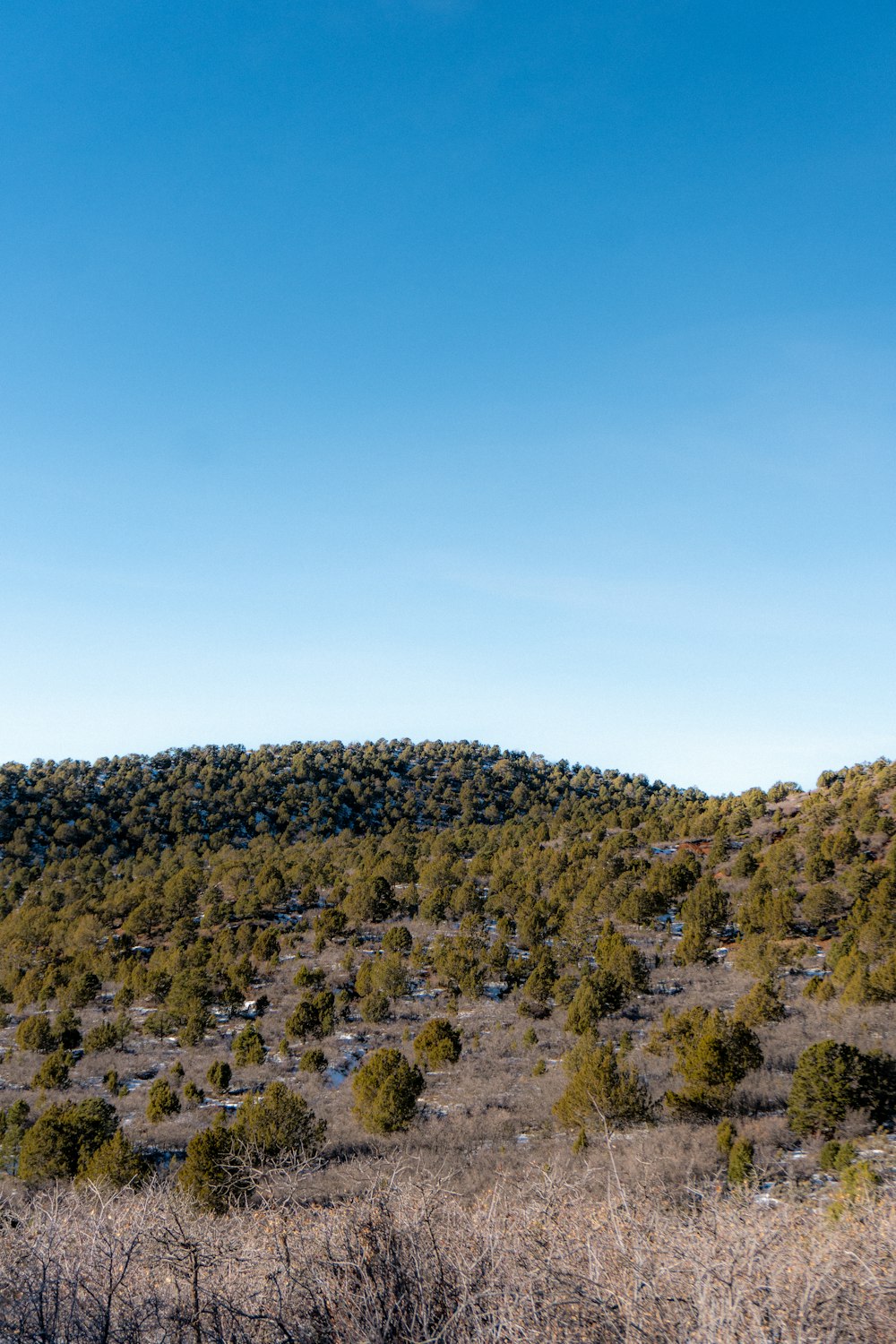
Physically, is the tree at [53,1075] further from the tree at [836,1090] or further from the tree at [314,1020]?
the tree at [836,1090]

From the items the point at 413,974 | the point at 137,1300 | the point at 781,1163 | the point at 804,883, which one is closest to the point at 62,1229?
the point at 137,1300

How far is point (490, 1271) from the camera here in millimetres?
5906

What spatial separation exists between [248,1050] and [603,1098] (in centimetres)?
1524

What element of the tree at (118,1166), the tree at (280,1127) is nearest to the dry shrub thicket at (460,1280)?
the tree at (118,1166)

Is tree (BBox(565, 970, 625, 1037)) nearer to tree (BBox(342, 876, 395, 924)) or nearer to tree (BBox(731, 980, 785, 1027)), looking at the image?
tree (BBox(731, 980, 785, 1027))

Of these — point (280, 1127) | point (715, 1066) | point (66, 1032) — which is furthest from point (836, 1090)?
point (66, 1032)

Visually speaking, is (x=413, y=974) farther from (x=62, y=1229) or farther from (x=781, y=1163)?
(x=62, y=1229)

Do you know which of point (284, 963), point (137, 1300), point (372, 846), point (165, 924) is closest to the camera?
point (137, 1300)

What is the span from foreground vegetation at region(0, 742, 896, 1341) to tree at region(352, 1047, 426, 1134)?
0.49 feet

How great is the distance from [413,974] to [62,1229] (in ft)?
98.8

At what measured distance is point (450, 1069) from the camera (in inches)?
979

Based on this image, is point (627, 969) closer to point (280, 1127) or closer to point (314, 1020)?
point (314, 1020)

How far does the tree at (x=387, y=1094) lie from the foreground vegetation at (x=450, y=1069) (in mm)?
149

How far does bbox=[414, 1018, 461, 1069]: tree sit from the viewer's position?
24.6 m
